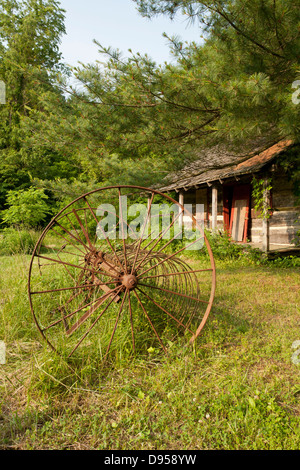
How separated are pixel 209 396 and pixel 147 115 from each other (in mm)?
4609

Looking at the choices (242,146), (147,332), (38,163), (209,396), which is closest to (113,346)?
(147,332)

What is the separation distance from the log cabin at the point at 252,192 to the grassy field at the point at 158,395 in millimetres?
4322

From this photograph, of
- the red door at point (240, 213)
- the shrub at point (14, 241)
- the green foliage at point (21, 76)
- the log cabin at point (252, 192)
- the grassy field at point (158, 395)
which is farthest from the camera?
the green foliage at point (21, 76)

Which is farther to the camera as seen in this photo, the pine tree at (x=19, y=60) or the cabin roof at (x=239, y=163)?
the pine tree at (x=19, y=60)

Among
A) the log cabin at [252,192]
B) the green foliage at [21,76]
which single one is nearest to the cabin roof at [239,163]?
the log cabin at [252,192]

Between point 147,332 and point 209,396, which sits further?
point 147,332

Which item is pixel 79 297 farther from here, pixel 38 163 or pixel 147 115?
pixel 38 163

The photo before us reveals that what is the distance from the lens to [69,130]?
568 centimetres

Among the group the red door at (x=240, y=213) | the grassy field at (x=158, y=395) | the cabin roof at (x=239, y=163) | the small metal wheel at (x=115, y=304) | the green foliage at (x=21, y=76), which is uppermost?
the green foliage at (x=21, y=76)

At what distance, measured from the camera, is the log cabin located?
7.12 metres

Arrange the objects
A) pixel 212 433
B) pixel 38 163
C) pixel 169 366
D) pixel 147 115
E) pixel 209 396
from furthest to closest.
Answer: pixel 38 163, pixel 147 115, pixel 169 366, pixel 209 396, pixel 212 433

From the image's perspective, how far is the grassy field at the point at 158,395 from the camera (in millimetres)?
1929

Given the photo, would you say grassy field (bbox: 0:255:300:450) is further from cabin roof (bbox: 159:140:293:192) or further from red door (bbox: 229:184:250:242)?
red door (bbox: 229:184:250:242)

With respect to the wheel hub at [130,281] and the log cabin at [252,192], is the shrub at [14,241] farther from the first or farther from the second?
the wheel hub at [130,281]
